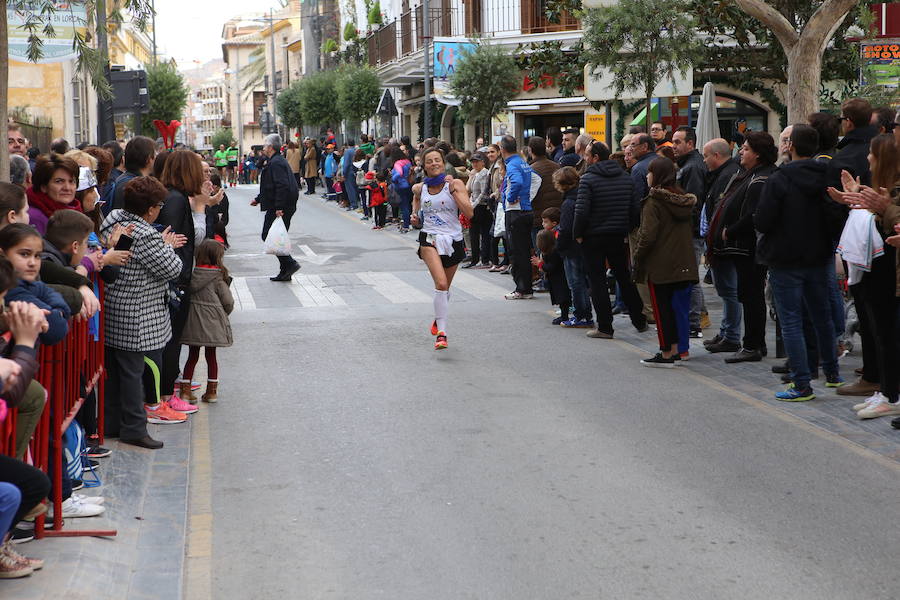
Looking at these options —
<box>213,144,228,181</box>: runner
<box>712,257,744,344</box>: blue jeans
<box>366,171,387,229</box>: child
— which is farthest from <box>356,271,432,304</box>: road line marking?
<box>213,144,228,181</box>: runner

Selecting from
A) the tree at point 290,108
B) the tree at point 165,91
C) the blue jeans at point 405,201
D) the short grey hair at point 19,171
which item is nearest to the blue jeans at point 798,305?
the short grey hair at point 19,171

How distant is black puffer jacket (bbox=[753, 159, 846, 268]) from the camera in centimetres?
860

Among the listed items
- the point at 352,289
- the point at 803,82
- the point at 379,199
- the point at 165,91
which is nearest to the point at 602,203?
the point at 803,82

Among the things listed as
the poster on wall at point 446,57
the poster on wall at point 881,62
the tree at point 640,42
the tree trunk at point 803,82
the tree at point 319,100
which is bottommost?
the tree trunk at point 803,82

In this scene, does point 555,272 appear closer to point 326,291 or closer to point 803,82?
point 803,82

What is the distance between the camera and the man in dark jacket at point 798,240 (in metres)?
8.61

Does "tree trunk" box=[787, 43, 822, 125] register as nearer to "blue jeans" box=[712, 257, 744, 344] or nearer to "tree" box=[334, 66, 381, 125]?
"blue jeans" box=[712, 257, 744, 344]

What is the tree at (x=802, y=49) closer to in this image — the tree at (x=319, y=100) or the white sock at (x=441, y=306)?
the white sock at (x=441, y=306)

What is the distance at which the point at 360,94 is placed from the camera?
43312 millimetres

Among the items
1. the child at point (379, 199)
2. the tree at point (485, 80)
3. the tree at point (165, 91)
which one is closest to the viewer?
the child at point (379, 199)

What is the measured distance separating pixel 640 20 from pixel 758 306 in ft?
27.4

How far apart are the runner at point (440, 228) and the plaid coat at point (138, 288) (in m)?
4.04

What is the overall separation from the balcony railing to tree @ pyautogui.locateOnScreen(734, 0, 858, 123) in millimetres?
18173

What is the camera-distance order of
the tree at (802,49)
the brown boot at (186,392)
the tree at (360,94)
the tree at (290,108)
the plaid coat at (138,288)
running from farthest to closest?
the tree at (290,108) → the tree at (360,94) → the tree at (802,49) → the brown boot at (186,392) → the plaid coat at (138,288)
